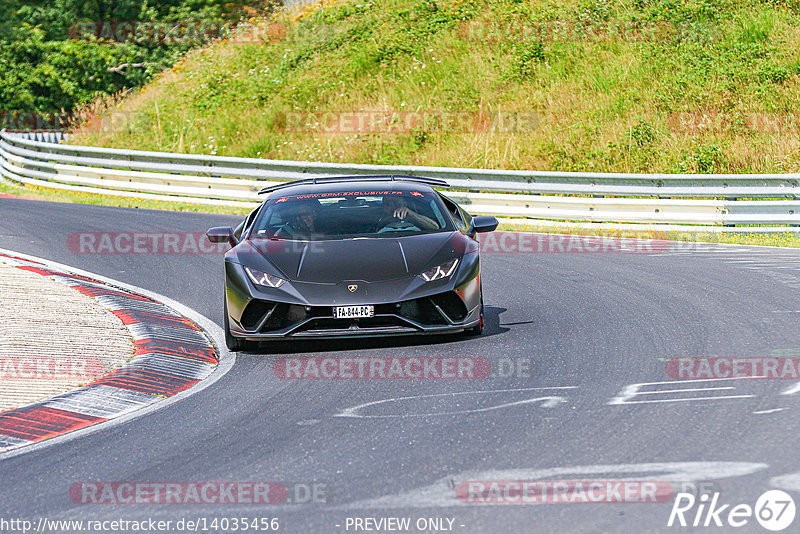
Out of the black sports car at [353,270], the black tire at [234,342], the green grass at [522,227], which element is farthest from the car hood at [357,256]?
the green grass at [522,227]

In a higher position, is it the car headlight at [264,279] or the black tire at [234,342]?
the car headlight at [264,279]

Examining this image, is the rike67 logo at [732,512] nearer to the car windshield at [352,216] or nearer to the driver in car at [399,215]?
the car windshield at [352,216]

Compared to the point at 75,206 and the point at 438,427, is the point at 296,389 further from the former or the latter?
the point at 75,206

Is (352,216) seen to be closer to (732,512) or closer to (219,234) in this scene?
(219,234)

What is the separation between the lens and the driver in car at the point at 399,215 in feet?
31.9

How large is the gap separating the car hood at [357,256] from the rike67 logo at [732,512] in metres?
4.29

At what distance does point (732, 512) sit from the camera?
4637mm

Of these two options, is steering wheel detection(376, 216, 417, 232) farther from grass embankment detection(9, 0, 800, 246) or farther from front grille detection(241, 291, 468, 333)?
grass embankment detection(9, 0, 800, 246)

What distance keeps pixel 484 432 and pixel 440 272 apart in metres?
2.85

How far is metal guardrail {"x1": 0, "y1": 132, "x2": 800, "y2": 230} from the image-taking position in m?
17.4

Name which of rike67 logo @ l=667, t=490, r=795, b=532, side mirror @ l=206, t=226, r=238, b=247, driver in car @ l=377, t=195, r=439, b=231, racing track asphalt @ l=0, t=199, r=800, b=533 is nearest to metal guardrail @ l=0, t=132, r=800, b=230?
racing track asphalt @ l=0, t=199, r=800, b=533

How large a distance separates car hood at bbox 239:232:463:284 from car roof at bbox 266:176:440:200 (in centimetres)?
100

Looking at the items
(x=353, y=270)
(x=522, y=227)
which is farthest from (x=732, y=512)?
(x=522, y=227)

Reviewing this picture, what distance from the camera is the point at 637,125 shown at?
80.2ft
